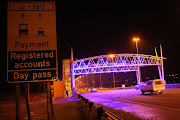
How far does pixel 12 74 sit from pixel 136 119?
16.6ft

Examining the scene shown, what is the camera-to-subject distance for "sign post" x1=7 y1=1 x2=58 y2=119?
500cm

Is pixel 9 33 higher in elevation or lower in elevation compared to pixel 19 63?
higher

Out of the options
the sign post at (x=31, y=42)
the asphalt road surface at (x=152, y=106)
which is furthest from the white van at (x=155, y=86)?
the sign post at (x=31, y=42)

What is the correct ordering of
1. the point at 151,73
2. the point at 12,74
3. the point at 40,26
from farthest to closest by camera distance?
the point at 151,73, the point at 40,26, the point at 12,74

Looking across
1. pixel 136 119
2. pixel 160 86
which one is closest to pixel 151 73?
pixel 160 86

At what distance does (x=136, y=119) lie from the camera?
6.93 meters

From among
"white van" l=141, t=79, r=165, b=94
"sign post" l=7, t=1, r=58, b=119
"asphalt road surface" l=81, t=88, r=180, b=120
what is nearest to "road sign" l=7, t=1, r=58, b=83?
"sign post" l=7, t=1, r=58, b=119

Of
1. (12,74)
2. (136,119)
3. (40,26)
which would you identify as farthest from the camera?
(136,119)

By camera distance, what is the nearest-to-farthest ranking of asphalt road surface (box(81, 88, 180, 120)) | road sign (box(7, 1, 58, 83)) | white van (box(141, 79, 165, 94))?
road sign (box(7, 1, 58, 83))
asphalt road surface (box(81, 88, 180, 120))
white van (box(141, 79, 165, 94))

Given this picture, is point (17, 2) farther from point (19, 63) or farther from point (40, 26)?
point (19, 63)

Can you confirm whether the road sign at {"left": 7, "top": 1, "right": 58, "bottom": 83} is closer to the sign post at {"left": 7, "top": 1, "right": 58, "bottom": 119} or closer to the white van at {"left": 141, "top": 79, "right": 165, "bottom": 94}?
the sign post at {"left": 7, "top": 1, "right": 58, "bottom": 119}

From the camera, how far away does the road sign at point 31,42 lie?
4996mm

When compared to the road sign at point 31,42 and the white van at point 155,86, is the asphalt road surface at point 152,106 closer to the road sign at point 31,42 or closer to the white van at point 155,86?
the white van at point 155,86

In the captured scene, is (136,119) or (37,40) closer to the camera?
(37,40)
